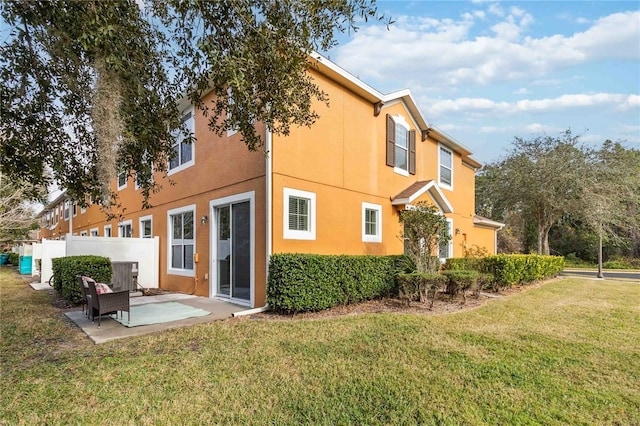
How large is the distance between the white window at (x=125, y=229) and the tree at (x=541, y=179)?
66.1 feet

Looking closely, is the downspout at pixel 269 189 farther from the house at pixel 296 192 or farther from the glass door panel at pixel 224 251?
the glass door panel at pixel 224 251

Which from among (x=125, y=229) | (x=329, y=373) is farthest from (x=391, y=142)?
(x=125, y=229)

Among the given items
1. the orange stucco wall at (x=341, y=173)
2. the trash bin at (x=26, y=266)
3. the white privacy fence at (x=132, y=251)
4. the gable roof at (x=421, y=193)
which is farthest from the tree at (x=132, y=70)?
the trash bin at (x=26, y=266)

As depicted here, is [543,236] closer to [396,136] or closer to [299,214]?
[396,136]

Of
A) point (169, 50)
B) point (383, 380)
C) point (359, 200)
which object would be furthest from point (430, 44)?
point (383, 380)

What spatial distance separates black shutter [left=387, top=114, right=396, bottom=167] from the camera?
11578 millimetres

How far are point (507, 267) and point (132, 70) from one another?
11.7m

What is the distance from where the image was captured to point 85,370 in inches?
172

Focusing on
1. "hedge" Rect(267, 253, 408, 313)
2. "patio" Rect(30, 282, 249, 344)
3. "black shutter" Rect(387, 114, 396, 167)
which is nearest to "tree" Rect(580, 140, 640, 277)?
"black shutter" Rect(387, 114, 396, 167)

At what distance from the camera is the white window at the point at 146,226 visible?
534 inches

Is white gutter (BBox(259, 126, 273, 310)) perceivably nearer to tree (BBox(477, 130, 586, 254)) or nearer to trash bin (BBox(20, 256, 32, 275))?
tree (BBox(477, 130, 586, 254))

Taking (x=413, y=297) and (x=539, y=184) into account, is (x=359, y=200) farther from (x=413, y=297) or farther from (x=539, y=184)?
(x=539, y=184)

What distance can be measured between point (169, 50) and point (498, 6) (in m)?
6.52

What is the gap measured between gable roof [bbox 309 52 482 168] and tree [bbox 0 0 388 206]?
5.64 ft
